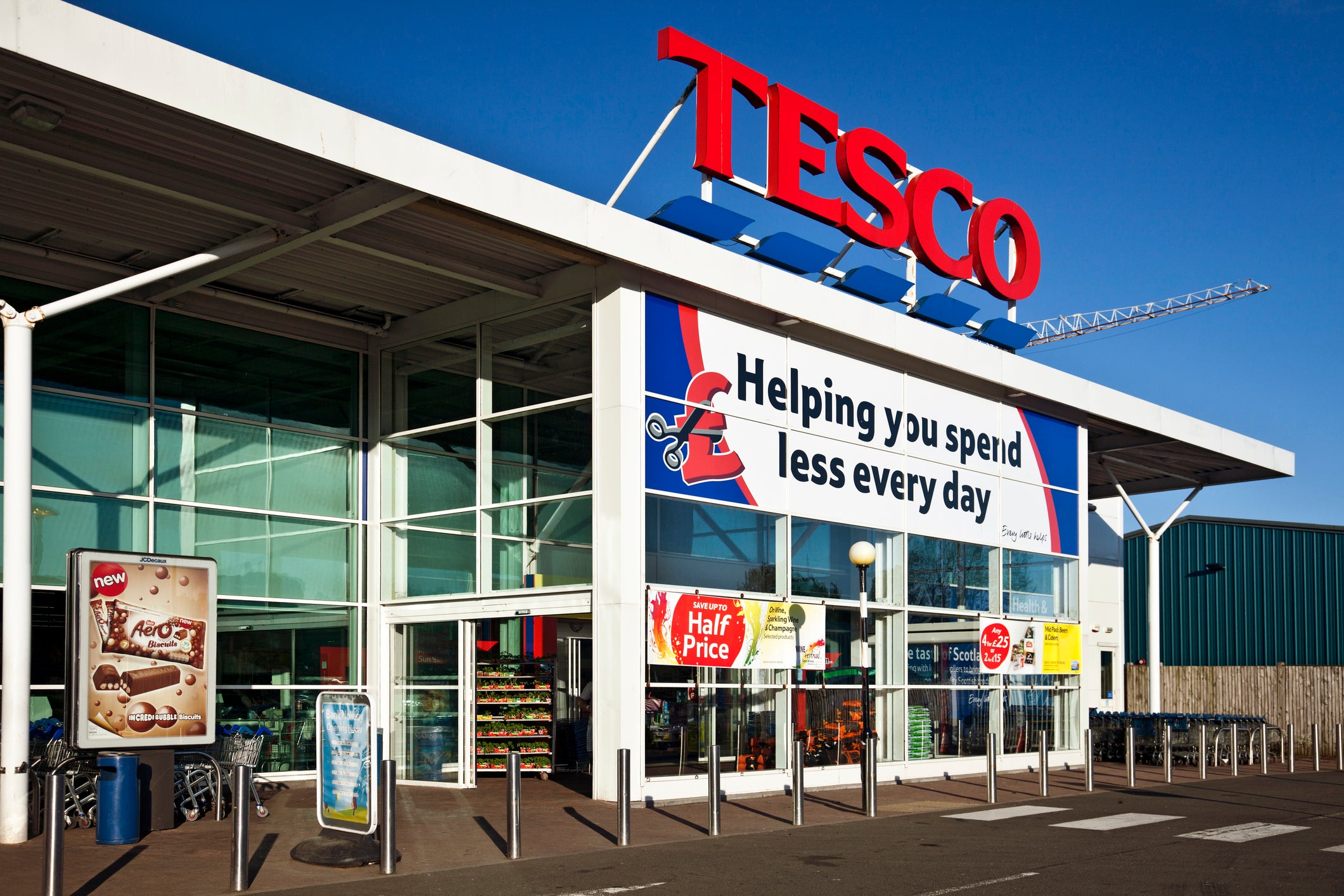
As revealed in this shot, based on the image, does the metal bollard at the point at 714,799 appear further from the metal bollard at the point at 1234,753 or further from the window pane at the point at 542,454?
the metal bollard at the point at 1234,753

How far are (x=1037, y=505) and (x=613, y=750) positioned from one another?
38.4ft

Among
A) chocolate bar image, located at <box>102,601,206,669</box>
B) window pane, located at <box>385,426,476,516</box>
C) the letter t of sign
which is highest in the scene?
the letter t of sign

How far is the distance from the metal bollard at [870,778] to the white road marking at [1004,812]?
0.84m

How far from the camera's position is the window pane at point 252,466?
17891 millimetres

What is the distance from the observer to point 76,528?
1662 centimetres

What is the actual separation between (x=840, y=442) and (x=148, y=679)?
10876mm

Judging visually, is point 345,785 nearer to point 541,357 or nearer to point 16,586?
point 16,586

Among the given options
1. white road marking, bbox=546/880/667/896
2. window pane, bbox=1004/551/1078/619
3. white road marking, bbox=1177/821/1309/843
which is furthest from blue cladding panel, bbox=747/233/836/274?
white road marking, bbox=546/880/667/896

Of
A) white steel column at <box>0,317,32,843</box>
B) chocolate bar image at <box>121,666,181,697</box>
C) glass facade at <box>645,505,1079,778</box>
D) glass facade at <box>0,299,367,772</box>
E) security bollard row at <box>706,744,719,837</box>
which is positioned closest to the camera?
white steel column at <box>0,317,32,843</box>

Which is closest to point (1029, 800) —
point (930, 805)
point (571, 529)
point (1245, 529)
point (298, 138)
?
point (930, 805)

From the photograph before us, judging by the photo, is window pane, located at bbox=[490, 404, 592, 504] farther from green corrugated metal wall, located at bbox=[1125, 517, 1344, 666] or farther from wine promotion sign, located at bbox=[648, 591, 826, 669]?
green corrugated metal wall, located at bbox=[1125, 517, 1344, 666]

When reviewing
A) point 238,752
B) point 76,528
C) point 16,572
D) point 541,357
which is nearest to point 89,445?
point 76,528

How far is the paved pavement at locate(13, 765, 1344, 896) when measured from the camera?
34.4 feet

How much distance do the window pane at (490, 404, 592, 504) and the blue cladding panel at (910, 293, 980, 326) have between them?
8340 millimetres
